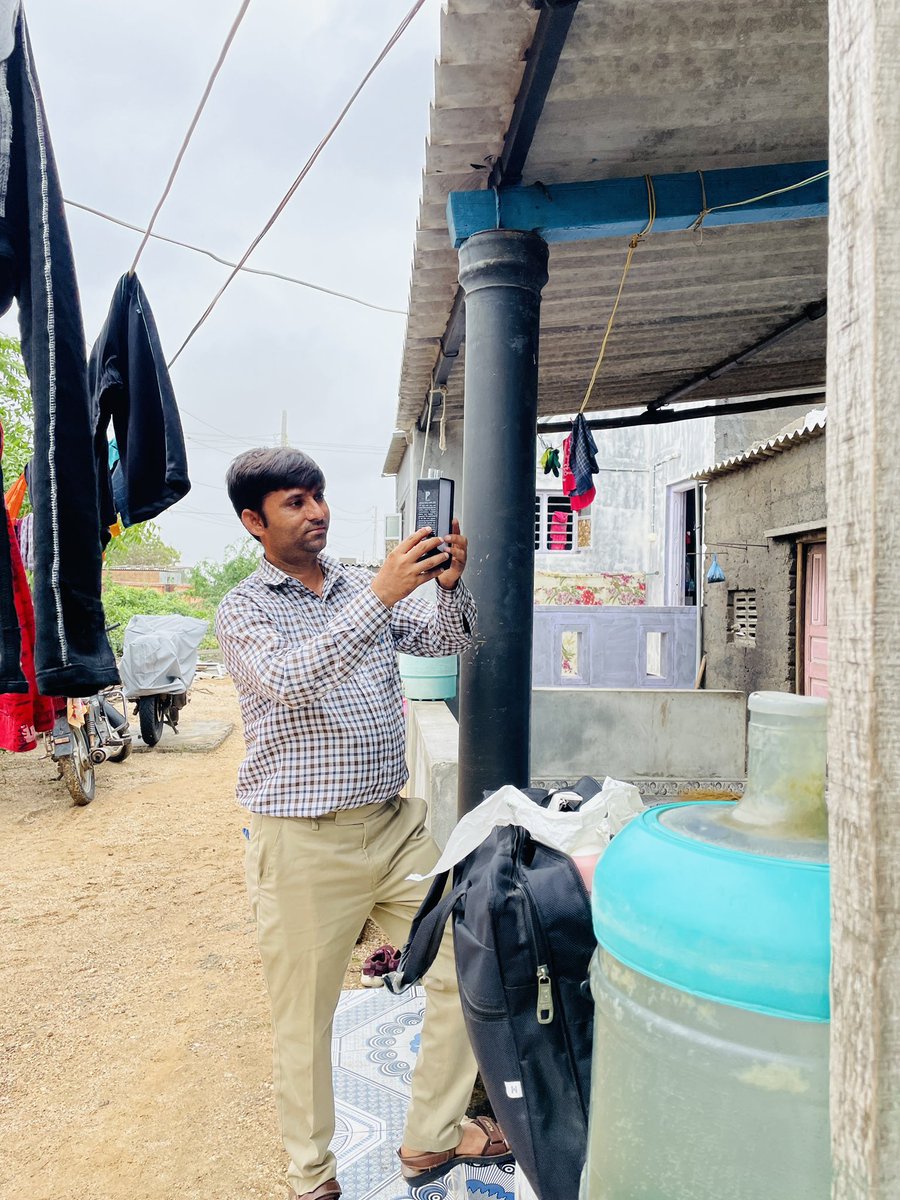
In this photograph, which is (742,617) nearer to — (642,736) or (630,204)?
(642,736)

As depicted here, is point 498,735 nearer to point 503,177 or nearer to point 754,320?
point 503,177

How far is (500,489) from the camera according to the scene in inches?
116

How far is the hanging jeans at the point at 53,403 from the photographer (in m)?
1.71

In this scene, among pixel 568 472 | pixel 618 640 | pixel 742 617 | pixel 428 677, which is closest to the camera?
pixel 428 677

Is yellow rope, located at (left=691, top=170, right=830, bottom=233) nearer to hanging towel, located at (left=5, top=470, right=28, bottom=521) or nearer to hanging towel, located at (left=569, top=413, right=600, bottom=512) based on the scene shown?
hanging towel, located at (left=569, top=413, right=600, bottom=512)

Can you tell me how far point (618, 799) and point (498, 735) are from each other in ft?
4.53

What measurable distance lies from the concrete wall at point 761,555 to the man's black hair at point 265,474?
252 inches

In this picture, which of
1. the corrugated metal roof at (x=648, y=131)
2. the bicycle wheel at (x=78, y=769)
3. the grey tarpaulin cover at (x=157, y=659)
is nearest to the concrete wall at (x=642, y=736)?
the corrugated metal roof at (x=648, y=131)

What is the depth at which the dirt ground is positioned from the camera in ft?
8.74

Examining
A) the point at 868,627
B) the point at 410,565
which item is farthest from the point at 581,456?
the point at 868,627

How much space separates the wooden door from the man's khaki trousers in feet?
21.8

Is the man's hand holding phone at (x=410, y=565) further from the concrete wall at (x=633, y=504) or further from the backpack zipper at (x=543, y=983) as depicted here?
the concrete wall at (x=633, y=504)

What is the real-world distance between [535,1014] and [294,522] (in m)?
1.44

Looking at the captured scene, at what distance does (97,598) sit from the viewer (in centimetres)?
182
